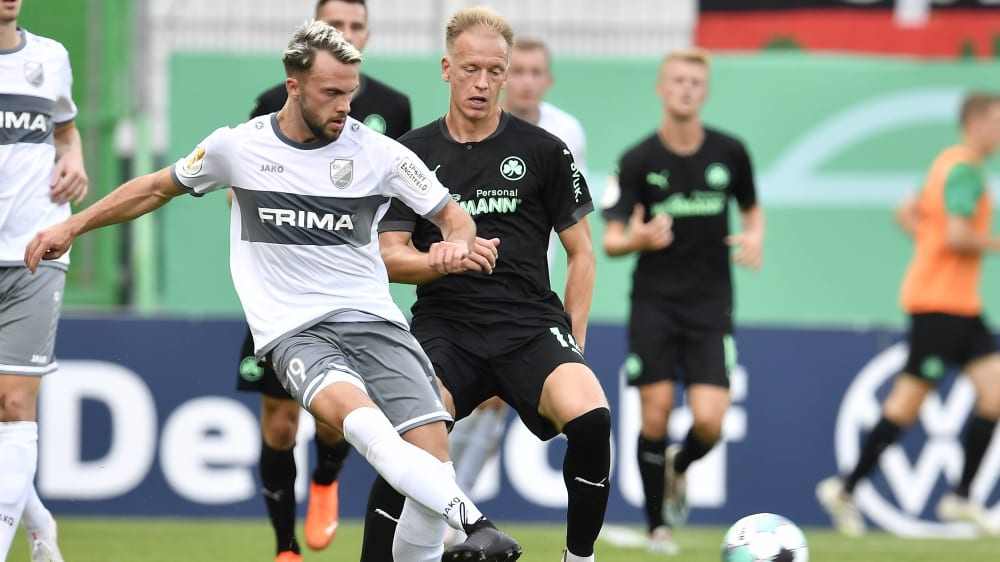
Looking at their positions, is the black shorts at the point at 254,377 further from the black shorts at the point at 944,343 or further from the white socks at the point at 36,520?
the black shorts at the point at 944,343

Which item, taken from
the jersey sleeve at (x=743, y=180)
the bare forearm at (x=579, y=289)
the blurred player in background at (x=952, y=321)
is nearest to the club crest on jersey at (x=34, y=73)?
the bare forearm at (x=579, y=289)

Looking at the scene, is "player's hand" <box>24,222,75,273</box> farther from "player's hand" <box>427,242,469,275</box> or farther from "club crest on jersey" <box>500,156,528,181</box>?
"club crest on jersey" <box>500,156,528,181</box>

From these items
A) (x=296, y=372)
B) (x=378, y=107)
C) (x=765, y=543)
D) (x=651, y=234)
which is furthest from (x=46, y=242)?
(x=651, y=234)

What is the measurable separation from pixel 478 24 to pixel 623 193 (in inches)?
115

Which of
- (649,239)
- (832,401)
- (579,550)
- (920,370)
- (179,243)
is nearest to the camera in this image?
(579,550)

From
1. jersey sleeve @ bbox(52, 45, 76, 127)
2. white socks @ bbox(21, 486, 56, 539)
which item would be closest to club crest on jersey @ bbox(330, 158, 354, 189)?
jersey sleeve @ bbox(52, 45, 76, 127)

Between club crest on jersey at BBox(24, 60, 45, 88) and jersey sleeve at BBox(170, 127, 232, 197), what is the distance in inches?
47.8

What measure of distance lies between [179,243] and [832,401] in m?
4.82

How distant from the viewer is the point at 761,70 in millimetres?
12836

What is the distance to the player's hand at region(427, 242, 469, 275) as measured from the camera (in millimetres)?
5742

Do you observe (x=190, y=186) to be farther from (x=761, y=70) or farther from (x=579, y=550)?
(x=761, y=70)

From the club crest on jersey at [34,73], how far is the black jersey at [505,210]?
1.60 m

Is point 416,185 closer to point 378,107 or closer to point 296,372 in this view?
point 296,372

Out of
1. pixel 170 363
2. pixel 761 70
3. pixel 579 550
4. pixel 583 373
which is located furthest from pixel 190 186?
pixel 761 70
